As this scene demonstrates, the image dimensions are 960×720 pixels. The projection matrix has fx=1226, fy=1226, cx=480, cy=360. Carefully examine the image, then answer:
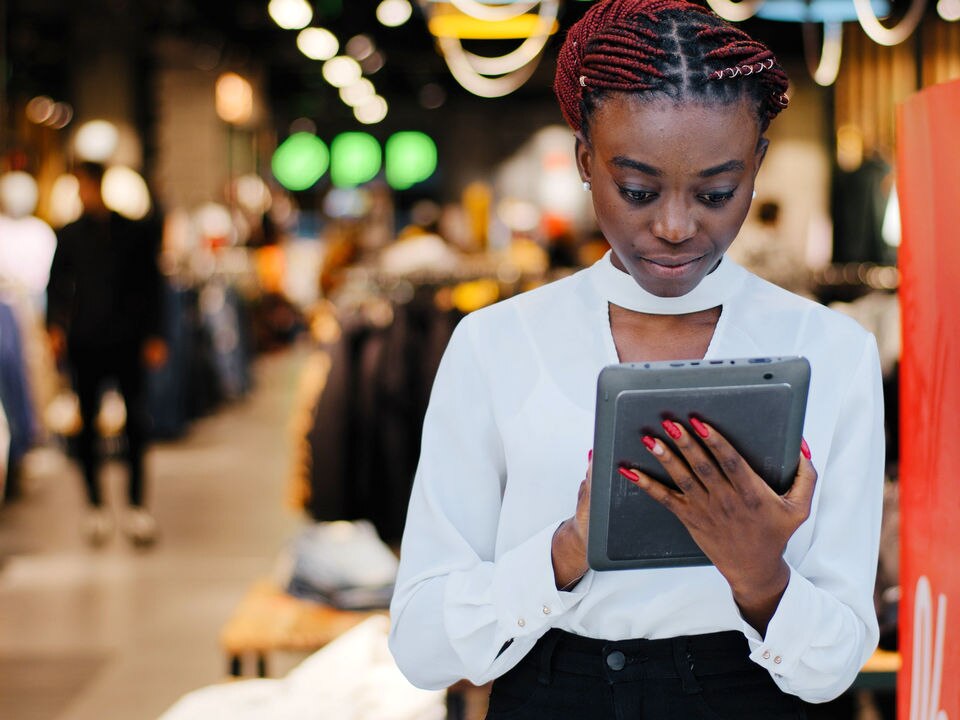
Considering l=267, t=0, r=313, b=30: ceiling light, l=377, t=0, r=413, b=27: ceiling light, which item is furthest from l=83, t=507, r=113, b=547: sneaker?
l=377, t=0, r=413, b=27: ceiling light

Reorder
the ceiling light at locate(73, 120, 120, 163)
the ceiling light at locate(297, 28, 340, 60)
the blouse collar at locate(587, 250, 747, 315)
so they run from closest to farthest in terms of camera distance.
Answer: the blouse collar at locate(587, 250, 747, 315)
the ceiling light at locate(73, 120, 120, 163)
the ceiling light at locate(297, 28, 340, 60)

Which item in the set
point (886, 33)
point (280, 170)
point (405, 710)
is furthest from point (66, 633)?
point (280, 170)

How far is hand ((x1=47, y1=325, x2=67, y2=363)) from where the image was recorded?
6.05 meters

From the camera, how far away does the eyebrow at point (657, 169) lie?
3.60ft

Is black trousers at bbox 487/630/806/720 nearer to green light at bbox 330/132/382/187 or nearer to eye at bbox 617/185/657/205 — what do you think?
eye at bbox 617/185/657/205

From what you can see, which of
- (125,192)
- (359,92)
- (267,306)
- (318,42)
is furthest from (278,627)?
(359,92)

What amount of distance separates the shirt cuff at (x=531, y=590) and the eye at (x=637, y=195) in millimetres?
312

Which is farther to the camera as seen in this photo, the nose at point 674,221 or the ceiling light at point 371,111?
the ceiling light at point 371,111

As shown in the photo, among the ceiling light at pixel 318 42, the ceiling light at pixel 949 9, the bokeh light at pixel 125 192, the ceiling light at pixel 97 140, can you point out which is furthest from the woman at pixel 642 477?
the ceiling light at pixel 318 42

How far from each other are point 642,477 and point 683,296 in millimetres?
265

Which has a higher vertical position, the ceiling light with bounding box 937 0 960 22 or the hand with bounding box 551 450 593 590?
the ceiling light with bounding box 937 0 960 22

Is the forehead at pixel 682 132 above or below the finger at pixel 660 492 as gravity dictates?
above

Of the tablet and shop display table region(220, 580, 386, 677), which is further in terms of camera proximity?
shop display table region(220, 580, 386, 677)

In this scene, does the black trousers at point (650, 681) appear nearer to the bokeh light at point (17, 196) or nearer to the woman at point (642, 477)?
the woman at point (642, 477)
